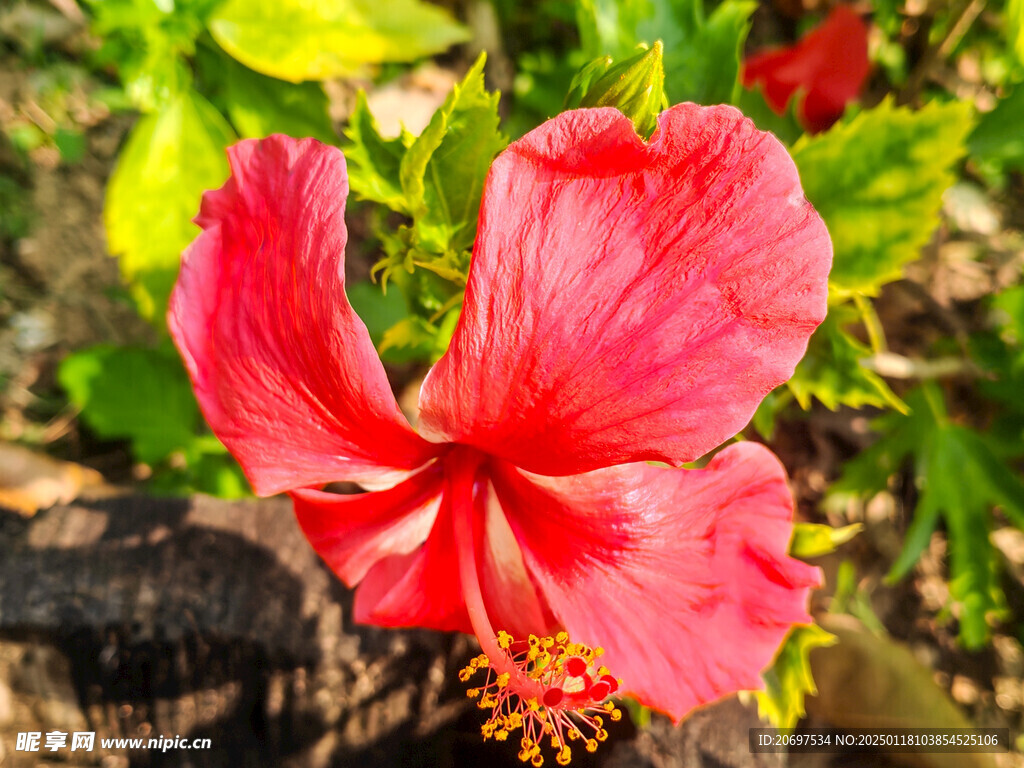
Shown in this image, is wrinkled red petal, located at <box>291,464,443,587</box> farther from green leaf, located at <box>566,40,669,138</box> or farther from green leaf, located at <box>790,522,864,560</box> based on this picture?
green leaf, located at <box>790,522,864,560</box>

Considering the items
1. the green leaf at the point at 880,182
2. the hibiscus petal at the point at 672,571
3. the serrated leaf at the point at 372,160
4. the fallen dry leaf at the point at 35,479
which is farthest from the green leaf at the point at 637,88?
the fallen dry leaf at the point at 35,479

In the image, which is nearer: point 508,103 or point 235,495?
point 235,495

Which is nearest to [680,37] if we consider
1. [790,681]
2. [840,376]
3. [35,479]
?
[840,376]

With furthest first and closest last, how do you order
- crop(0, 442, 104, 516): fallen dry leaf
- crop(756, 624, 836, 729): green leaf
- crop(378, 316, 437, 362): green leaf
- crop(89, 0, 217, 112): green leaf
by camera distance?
crop(0, 442, 104, 516): fallen dry leaf < crop(89, 0, 217, 112): green leaf < crop(756, 624, 836, 729): green leaf < crop(378, 316, 437, 362): green leaf

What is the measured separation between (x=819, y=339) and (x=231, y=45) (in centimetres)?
119

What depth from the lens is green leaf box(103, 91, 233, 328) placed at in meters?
1.31


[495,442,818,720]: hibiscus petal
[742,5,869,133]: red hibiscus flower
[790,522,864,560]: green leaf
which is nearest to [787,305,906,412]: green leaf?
[790,522,864,560]: green leaf

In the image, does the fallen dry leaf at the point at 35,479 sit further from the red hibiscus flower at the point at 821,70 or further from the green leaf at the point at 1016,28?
the green leaf at the point at 1016,28

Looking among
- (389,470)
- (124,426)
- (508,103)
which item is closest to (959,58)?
(508,103)

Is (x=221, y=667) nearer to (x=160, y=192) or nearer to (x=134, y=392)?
(x=134, y=392)

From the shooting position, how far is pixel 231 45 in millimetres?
1296

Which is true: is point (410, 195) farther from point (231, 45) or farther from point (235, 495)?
point (235, 495)

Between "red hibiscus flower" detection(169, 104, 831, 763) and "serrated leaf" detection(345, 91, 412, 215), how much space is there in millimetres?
155

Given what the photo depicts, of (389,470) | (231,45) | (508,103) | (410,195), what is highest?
(508,103)
